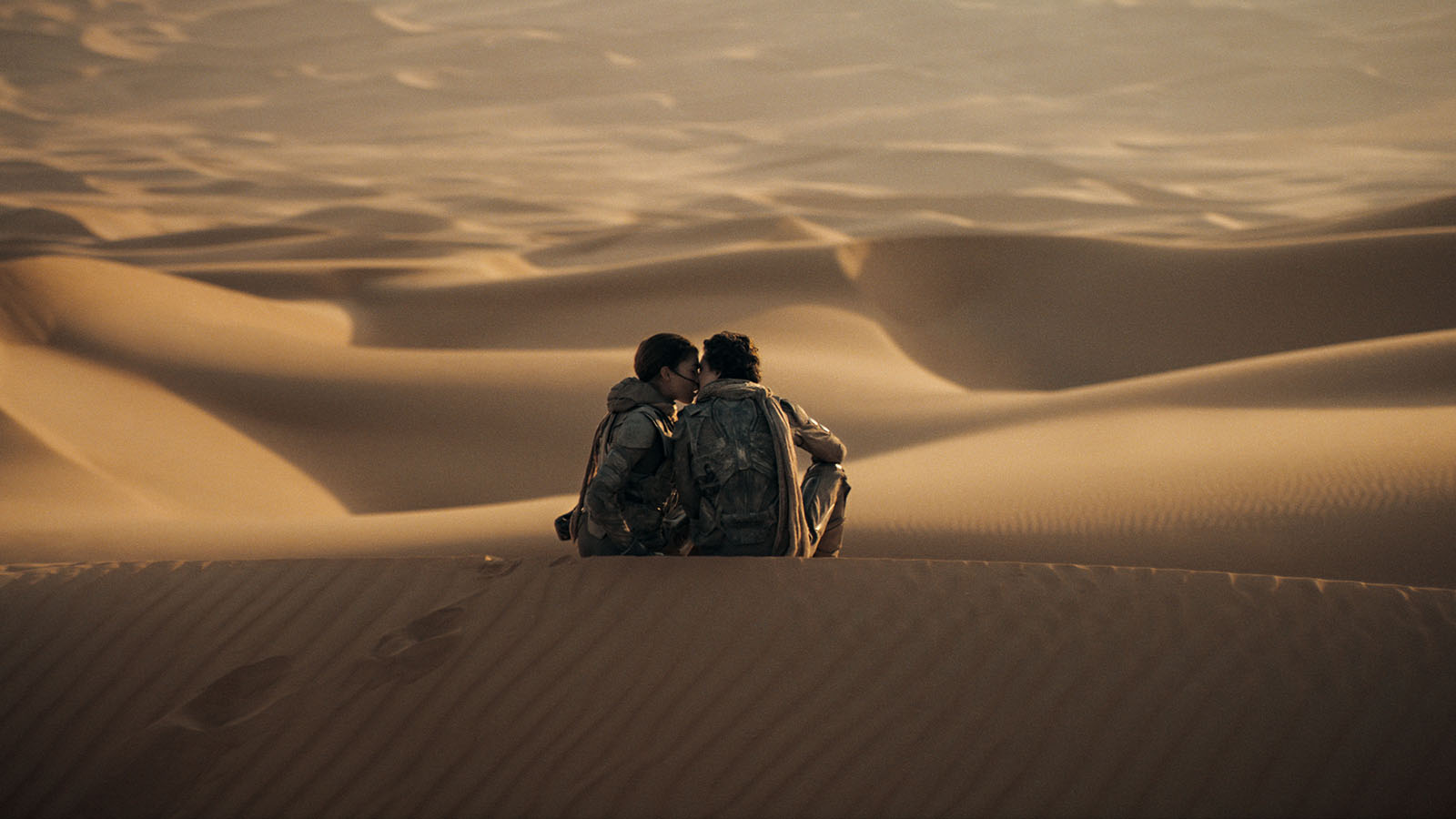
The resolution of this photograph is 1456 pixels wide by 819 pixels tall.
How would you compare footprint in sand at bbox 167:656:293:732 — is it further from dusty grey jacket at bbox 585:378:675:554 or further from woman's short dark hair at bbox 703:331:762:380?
woman's short dark hair at bbox 703:331:762:380

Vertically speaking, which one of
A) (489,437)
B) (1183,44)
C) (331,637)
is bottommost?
(489,437)

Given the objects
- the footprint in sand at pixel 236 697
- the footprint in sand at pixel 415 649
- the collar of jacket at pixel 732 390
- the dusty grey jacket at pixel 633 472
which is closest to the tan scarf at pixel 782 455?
the collar of jacket at pixel 732 390

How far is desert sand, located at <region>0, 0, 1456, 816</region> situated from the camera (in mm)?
3998

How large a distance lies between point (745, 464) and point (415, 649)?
146 cm

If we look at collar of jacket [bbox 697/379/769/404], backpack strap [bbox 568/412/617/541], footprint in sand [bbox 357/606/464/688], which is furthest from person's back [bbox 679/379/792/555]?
footprint in sand [bbox 357/606/464/688]

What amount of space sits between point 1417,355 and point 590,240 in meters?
21.1

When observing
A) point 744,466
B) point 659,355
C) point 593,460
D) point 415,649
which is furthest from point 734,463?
point 415,649

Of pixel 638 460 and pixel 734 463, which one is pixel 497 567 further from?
pixel 734 463

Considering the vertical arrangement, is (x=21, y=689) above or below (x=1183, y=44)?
below

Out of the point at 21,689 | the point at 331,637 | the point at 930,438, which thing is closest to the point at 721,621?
the point at 331,637

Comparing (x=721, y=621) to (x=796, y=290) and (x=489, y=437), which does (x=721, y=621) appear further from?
(x=796, y=290)

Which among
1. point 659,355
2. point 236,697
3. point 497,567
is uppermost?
point 659,355

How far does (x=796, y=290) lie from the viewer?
62.8 ft

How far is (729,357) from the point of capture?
4660 millimetres
